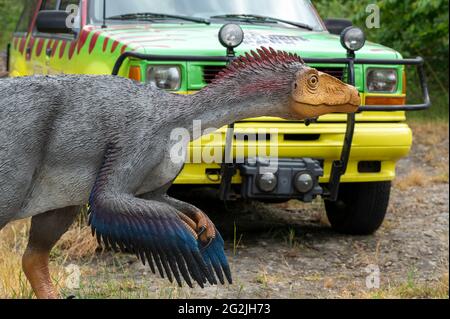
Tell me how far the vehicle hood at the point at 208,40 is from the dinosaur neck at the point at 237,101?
2.38m

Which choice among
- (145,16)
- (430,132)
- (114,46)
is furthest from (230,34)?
(430,132)

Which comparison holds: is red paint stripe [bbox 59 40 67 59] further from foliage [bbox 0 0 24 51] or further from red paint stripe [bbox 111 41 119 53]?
foliage [bbox 0 0 24 51]

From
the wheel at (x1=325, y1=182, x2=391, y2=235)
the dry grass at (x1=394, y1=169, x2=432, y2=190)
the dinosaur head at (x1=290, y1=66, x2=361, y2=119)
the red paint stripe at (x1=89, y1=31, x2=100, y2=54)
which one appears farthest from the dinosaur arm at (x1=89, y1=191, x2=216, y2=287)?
the dry grass at (x1=394, y1=169, x2=432, y2=190)

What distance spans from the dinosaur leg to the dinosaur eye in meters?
0.78

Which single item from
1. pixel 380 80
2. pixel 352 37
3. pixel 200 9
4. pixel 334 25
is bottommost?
pixel 380 80

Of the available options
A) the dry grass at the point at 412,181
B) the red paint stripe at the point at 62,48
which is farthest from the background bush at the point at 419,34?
the red paint stripe at the point at 62,48

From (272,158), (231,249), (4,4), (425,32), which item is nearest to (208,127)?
(272,158)

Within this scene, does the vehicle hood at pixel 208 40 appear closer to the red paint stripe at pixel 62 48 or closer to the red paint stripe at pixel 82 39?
the red paint stripe at pixel 82 39

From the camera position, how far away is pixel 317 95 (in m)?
1.97

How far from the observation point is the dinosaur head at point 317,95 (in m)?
1.95

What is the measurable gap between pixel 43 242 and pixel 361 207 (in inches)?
142

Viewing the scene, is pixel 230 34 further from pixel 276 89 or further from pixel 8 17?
pixel 8 17

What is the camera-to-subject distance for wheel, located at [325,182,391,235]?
5609 millimetres

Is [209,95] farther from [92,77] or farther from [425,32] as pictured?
[425,32]
